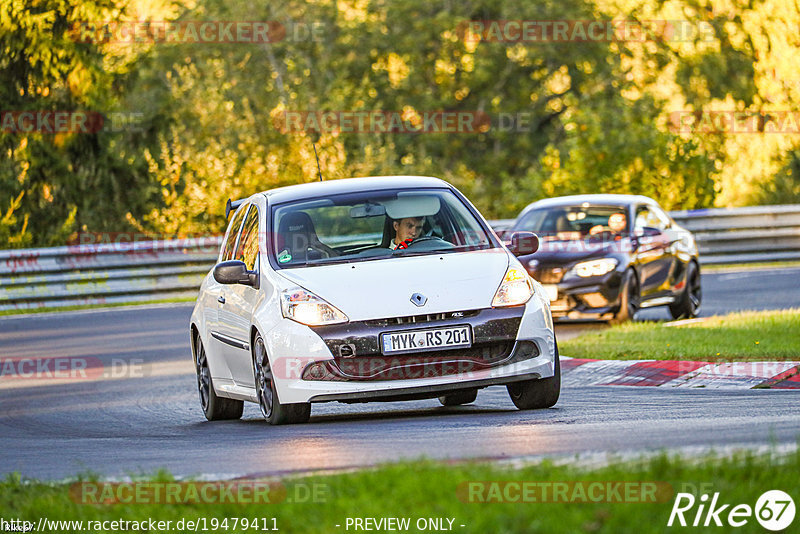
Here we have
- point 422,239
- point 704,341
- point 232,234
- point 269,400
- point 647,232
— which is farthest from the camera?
point 647,232

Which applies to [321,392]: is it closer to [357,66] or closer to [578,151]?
[578,151]

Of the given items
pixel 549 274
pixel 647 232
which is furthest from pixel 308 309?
pixel 647 232

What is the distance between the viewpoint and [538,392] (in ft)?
34.1

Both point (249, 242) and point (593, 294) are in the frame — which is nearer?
point (249, 242)

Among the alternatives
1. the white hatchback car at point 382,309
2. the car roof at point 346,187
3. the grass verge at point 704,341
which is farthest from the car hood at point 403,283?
the grass verge at point 704,341

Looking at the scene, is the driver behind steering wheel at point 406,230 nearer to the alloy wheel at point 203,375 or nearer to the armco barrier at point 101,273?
the alloy wheel at point 203,375

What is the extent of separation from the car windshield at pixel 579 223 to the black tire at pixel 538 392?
28.8ft

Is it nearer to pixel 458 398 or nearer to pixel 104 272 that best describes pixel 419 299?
pixel 458 398

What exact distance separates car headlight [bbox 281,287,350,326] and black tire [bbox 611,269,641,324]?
9.06 metres

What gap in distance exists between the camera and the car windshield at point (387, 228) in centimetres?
1076

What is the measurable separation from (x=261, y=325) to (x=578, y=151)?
24.1m

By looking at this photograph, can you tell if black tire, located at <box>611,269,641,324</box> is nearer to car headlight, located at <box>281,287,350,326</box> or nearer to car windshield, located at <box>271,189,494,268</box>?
car windshield, located at <box>271,189,494,268</box>

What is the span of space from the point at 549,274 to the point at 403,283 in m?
8.79

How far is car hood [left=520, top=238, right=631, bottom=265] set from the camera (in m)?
18.5
